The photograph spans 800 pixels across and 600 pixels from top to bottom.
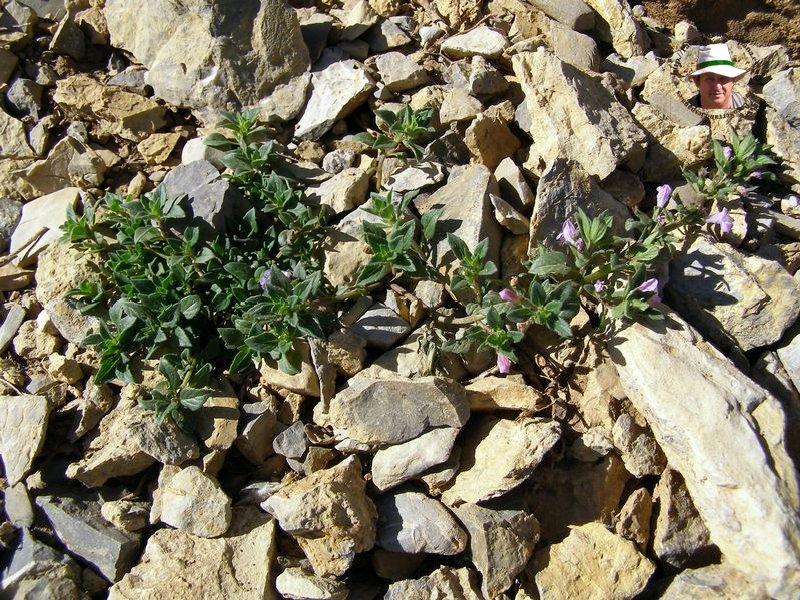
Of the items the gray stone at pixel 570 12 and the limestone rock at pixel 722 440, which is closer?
the limestone rock at pixel 722 440

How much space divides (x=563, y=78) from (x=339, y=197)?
1502mm

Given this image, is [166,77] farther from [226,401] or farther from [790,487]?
[790,487]

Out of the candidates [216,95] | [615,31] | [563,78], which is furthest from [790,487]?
[216,95]

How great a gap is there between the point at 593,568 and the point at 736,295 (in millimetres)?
1617

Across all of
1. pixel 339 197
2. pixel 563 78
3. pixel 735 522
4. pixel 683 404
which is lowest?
pixel 735 522

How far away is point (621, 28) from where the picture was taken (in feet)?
15.7

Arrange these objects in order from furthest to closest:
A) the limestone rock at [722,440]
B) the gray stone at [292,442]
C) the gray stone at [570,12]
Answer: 1. the gray stone at [570,12]
2. the gray stone at [292,442]
3. the limestone rock at [722,440]

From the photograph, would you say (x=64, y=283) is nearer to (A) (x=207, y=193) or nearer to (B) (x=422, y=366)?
(A) (x=207, y=193)

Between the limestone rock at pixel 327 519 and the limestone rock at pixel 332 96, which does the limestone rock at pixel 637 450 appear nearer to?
the limestone rock at pixel 327 519

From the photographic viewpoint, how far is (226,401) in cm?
371

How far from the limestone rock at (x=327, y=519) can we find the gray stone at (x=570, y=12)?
342cm

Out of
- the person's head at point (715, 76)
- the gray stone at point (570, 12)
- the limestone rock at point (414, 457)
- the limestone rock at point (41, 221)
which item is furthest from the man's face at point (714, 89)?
the limestone rock at point (41, 221)

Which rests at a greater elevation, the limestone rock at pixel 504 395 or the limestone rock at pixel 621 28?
the limestone rock at pixel 621 28

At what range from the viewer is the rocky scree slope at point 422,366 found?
316 centimetres
